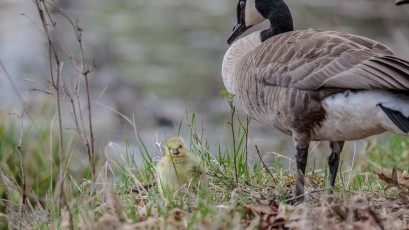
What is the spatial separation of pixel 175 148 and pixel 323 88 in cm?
103

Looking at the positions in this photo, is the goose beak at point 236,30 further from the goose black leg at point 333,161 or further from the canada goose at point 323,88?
the goose black leg at point 333,161

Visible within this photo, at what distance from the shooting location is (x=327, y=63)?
5273mm

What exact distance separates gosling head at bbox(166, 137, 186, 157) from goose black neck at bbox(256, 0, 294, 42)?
4.86ft

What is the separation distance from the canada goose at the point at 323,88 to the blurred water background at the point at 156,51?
368 centimetres

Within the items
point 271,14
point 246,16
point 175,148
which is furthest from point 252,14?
point 175,148

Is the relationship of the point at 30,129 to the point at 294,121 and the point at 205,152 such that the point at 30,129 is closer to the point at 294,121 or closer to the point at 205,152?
the point at 205,152

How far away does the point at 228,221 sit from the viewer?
13.8 feet

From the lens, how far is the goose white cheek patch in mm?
6527

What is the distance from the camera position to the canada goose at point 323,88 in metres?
4.95

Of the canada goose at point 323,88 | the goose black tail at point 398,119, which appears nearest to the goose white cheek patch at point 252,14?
the canada goose at point 323,88

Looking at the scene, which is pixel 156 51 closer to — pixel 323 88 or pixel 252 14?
pixel 252 14

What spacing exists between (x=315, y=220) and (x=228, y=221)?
459mm

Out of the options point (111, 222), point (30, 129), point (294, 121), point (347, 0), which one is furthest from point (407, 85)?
point (347, 0)

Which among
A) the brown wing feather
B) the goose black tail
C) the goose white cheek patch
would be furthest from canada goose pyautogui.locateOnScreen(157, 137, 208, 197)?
the goose white cheek patch
